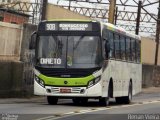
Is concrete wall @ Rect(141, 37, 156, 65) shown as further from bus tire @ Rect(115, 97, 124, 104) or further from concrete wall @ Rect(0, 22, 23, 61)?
bus tire @ Rect(115, 97, 124, 104)

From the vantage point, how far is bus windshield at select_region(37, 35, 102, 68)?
21.5 m

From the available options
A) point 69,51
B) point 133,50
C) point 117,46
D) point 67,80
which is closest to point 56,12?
point 133,50

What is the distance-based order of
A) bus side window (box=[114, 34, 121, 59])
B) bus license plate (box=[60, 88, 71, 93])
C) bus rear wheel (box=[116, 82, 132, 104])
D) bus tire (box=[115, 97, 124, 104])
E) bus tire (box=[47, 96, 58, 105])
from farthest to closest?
bus tire (box=[115, 97, 124, 104]) < bus rear wheel (box=[116, 82, 132, 104]) < bus side window (box=[114, 34, 121, 59]) < bus tire (box=[47, 96, 58, 105]) < bus license plate (box=[60, 88, 71, 93])

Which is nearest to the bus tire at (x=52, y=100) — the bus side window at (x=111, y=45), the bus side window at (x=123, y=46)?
the bus side window at (x=111, y=45)

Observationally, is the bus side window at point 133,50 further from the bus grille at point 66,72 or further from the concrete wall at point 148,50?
the concrete wall at point 148,50

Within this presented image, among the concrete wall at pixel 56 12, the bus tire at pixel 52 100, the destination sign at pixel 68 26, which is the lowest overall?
the bus tire at pixel 52 100

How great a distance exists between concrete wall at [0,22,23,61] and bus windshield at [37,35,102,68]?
6.33 meters

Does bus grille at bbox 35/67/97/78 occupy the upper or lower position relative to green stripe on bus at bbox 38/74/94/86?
upper

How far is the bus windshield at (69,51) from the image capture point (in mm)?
21484

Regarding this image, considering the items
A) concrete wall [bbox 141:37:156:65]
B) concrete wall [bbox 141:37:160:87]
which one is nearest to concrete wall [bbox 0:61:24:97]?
concrete wall [bbox 141:37:160:87]

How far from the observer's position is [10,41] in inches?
1119

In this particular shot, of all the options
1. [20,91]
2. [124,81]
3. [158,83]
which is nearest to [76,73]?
[124,81]

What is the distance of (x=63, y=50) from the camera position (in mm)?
21656

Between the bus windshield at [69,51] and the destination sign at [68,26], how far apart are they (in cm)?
34
